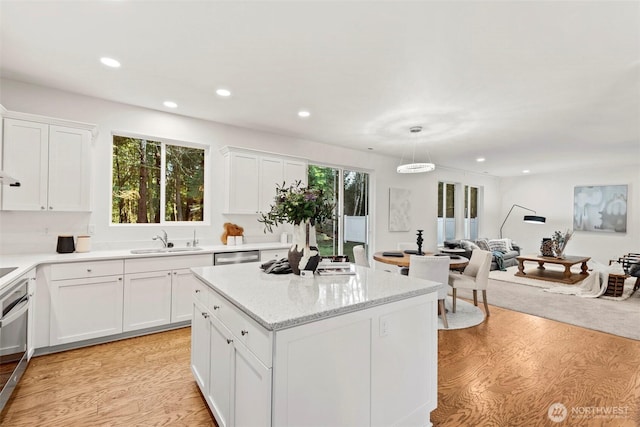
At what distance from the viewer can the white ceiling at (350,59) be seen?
2023 millimetres

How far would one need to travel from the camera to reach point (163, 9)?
201 centimetres

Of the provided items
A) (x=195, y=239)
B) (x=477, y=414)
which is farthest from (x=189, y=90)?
(x=477, y=414)

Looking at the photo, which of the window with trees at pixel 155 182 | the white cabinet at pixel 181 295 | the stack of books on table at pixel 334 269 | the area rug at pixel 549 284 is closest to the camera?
the stack of books on table at pixel 334 269

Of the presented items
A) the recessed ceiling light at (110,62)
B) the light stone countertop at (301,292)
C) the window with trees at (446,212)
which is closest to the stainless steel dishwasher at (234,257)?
the light stone countertop at (301,292)

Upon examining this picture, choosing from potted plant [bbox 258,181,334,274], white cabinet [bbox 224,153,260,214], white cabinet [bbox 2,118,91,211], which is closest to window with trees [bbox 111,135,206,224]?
white cabinet [bbox 224,153,260,214]

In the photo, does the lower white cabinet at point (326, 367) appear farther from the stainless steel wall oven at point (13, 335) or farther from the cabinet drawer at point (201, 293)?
the stainless steel wall oven at point (13, 335)

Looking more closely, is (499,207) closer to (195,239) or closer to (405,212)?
(405,212)

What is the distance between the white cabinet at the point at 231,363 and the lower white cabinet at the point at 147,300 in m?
1.35

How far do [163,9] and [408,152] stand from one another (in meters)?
5.00

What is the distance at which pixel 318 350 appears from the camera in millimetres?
1371

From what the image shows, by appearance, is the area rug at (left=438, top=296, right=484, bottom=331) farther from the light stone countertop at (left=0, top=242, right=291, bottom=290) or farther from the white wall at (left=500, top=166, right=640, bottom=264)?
the white wall at (left=500, top=166, right=640, bottom=264)

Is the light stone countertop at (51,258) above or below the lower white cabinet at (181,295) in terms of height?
above

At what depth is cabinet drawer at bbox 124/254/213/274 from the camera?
3135 mm

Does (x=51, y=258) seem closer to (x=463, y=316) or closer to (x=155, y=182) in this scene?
(x=155, y=182)
